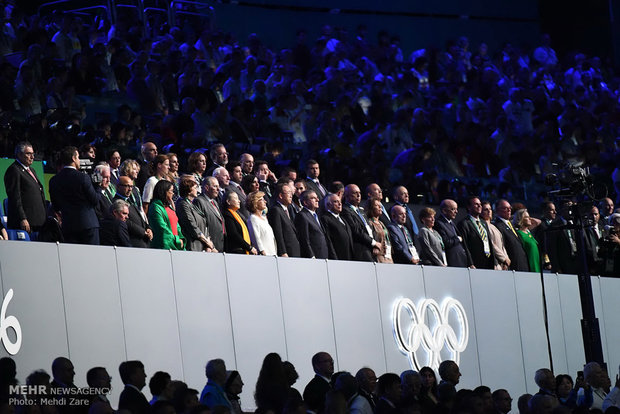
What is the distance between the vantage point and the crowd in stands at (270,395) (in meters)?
7.66

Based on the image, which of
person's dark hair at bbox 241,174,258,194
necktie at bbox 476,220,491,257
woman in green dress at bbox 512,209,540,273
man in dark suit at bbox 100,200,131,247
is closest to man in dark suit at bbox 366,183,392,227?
necktie at bbox 476,220,491,257

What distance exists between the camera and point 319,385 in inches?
355

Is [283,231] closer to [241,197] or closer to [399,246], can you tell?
[241,197]

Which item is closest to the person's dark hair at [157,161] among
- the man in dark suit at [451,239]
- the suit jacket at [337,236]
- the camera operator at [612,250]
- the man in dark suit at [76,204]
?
the man in dark suit at [76,204]

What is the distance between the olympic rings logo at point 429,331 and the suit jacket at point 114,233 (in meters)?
2.93

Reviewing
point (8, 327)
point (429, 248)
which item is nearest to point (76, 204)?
point (8, 327)

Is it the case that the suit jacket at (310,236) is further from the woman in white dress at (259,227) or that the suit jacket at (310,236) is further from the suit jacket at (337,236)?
the woman in white dress at (259,227)

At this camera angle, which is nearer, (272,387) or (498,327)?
(272,387)

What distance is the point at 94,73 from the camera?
15.0 m

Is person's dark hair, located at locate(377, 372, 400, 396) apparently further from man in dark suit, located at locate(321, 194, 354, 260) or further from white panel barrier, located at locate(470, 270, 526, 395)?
white panel barrier, located at locate(470, 270, 526, 395)

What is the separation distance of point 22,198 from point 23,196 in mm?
19

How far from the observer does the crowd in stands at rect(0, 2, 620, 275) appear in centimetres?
1098

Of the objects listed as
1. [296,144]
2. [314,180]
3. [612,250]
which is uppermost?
[296,144]

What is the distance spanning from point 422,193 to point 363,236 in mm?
3485
